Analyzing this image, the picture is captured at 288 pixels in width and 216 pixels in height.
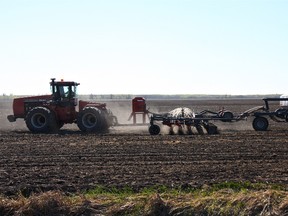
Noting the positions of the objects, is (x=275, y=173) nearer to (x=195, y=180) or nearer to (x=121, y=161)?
(x=195, y=180)

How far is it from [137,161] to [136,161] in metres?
0.03

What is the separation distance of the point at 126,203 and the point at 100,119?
1493cm

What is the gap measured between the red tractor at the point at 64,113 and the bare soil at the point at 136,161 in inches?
98.8

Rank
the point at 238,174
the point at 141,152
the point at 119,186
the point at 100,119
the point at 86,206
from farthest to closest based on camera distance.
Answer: the point at 100,119 < the point at 141,152 < the point at 238,174 < the point at 119,186 < the point at 86,206

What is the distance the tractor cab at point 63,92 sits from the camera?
85.9 ft

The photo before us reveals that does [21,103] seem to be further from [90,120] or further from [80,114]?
[90,120]

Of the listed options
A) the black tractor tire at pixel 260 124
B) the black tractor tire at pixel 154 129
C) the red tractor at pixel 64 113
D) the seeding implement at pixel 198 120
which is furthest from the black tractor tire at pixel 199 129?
the red tractor at pixel 64 113

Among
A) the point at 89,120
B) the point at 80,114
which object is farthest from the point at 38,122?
the point at 89,120

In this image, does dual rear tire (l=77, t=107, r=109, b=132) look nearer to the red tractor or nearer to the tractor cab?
the red tractor

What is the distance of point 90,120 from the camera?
25.8 metres

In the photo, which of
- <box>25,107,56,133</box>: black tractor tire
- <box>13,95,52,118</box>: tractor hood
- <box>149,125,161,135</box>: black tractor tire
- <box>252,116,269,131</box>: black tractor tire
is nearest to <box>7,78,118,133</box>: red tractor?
<box>25,107,56,133</box>: black tractor tire

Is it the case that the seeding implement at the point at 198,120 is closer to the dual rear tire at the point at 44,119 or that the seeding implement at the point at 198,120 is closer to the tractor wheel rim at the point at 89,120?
the tractor wheel rim at the point at 89,120

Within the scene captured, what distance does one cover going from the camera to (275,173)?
13.5 metres

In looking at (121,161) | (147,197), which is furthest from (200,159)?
(147,197)
